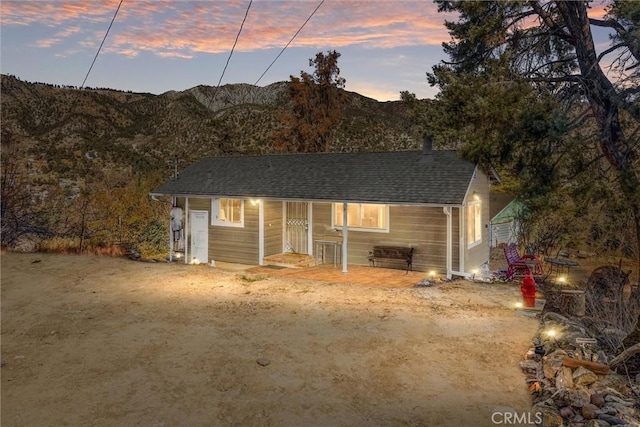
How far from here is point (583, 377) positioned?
518 cm

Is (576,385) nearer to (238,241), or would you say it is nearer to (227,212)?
(238,241)

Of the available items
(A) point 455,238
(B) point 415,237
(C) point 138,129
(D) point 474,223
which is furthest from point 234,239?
(C) point 138,129

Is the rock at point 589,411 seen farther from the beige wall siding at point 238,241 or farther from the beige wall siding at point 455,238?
the beige wall siding at point 238,241

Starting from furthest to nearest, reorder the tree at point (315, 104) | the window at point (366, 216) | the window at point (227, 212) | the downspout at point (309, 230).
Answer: the tree at point (315, 104)
the window at point (227, 212)
the downspout at point (309, 230)
the window at point (366, 216)

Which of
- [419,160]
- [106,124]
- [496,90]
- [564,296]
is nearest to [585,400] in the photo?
[564,296]

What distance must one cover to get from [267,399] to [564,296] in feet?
27.9

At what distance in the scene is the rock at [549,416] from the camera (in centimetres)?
427

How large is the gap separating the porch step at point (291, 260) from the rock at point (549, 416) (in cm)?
995

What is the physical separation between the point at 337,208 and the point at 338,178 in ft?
3.66

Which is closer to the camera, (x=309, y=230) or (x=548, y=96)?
(x=548, y=96)

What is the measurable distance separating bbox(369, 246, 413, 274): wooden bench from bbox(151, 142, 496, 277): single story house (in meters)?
0.31

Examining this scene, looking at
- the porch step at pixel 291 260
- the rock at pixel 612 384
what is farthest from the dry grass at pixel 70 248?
the rock at pixel 612 384

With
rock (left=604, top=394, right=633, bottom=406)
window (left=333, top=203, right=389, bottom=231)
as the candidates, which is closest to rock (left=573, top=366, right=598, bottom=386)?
rock (left=604, top=394, right=633, bottom=406)

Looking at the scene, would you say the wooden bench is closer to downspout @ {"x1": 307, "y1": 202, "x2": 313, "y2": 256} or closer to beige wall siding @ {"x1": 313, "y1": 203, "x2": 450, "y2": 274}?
beige wall siding @ {"x1": 313, "y1": 203, "x2": 450, "y2": 274}
